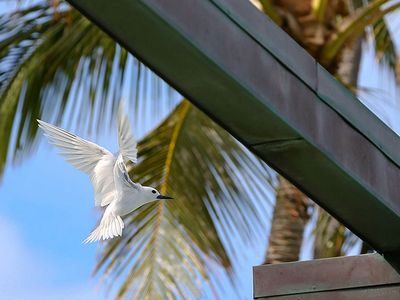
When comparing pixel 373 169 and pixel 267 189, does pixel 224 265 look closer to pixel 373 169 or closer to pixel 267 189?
pixel 267 189

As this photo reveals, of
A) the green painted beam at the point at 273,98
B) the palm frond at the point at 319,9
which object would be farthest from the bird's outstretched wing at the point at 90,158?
the palm frond at the point at 319,9

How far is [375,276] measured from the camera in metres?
3.37

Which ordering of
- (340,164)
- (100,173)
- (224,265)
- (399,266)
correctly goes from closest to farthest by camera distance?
(100,173)
(340,164)
(399,266)
(224,265)

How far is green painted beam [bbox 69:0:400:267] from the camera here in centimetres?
240

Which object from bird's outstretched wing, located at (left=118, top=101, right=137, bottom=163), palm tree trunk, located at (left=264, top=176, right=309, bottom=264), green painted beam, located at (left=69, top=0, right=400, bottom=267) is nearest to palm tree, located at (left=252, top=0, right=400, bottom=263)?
palm tree trunk, located at (left=264, top=176, right=309, bottom=264)

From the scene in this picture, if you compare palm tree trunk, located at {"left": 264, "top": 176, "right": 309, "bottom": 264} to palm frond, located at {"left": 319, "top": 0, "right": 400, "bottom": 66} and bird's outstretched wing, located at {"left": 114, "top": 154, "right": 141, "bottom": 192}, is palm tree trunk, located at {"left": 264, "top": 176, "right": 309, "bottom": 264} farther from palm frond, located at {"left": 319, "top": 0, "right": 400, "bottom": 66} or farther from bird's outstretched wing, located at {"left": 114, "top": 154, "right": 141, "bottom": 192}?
bird's outstretched wing, located at {"left": 114, "top": 154, "right": 141, "bottom": 192}

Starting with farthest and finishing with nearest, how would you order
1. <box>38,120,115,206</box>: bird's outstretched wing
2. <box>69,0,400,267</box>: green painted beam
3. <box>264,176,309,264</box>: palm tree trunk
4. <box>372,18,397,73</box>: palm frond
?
<box>372,18,397,73</box>: palm frond < <box>264,176,309,264</box>: palm tree trunk < <box>38,120,115,206</box>: bird's outstretched wing < <box>69,0,400,267</box>: green painted beam

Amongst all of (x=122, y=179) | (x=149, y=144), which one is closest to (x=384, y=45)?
(x=149, y=144)

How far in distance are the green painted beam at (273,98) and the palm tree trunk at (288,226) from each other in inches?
141

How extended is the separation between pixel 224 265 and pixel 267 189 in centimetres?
65

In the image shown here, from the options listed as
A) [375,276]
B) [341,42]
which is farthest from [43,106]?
[375,276]

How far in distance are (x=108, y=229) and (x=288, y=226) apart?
4511 mm

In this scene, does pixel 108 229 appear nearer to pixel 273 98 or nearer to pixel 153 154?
A: pixel 273 98

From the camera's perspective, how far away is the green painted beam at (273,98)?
94.3 inches
